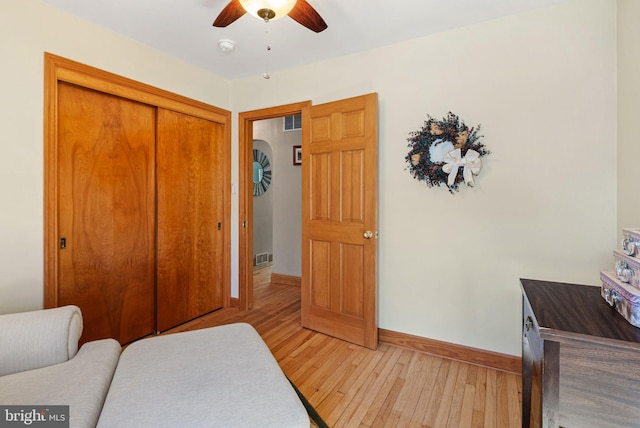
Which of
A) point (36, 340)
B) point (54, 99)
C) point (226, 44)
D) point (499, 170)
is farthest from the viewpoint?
point (226, 44)

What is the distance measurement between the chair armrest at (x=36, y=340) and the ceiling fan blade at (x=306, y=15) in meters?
1.91

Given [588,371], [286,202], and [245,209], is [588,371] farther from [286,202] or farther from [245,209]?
[286,202]

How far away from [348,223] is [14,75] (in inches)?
94.0

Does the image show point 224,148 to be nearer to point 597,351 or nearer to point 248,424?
point 248,424

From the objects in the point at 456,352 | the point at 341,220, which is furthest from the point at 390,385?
the point at 341,220

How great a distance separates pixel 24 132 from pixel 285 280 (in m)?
3.08

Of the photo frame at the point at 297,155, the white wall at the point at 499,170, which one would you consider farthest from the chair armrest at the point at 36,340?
the photo frame at the point at 297,155

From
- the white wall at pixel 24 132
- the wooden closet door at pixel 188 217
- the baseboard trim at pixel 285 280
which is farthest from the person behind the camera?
the baseboard trim at pixel 285 280

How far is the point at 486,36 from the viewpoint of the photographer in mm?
2123

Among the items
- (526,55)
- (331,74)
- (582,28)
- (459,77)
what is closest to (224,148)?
(331,74)

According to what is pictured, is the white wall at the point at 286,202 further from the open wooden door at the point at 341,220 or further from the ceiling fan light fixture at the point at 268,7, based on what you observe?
the ceiling fan light fixture at the point at 268,7

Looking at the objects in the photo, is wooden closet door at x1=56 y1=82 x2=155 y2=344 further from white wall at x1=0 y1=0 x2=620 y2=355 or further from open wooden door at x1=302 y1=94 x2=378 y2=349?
open wooden door at x1=302 y1=94 x2=378 y2=349

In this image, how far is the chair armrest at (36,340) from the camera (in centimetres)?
126

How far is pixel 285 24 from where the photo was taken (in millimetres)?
2168
